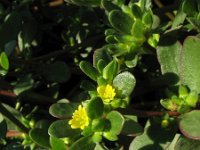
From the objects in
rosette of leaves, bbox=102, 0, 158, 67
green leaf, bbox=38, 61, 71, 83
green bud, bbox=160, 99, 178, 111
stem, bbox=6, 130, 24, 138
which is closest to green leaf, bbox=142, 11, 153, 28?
rosette of leaves, bbox=102, 0, 158, 67

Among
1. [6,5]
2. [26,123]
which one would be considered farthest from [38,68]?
[6,5]

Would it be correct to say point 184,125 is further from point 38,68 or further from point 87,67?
point 38,68

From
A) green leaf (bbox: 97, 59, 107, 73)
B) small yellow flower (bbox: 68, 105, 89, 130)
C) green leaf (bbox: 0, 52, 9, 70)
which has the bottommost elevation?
small yellow flower (bbox: 68, 105, 89, 130)

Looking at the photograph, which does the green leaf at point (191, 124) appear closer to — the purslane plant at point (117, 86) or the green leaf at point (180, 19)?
the purslane plant at point (117, 86)

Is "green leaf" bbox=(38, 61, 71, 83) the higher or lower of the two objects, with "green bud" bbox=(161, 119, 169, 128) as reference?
lower

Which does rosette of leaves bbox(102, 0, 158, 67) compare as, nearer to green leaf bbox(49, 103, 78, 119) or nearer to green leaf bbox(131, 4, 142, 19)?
green leaf bbox(131, 4, 142, 19)

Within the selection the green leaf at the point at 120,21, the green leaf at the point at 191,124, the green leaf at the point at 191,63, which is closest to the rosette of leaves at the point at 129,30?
the green leaf at the point at 120,21

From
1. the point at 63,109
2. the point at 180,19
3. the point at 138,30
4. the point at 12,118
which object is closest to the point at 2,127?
the point at 12,118

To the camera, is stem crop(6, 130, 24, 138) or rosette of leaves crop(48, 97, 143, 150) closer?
rosette of leaves crop(48, 97, 143, 150)
